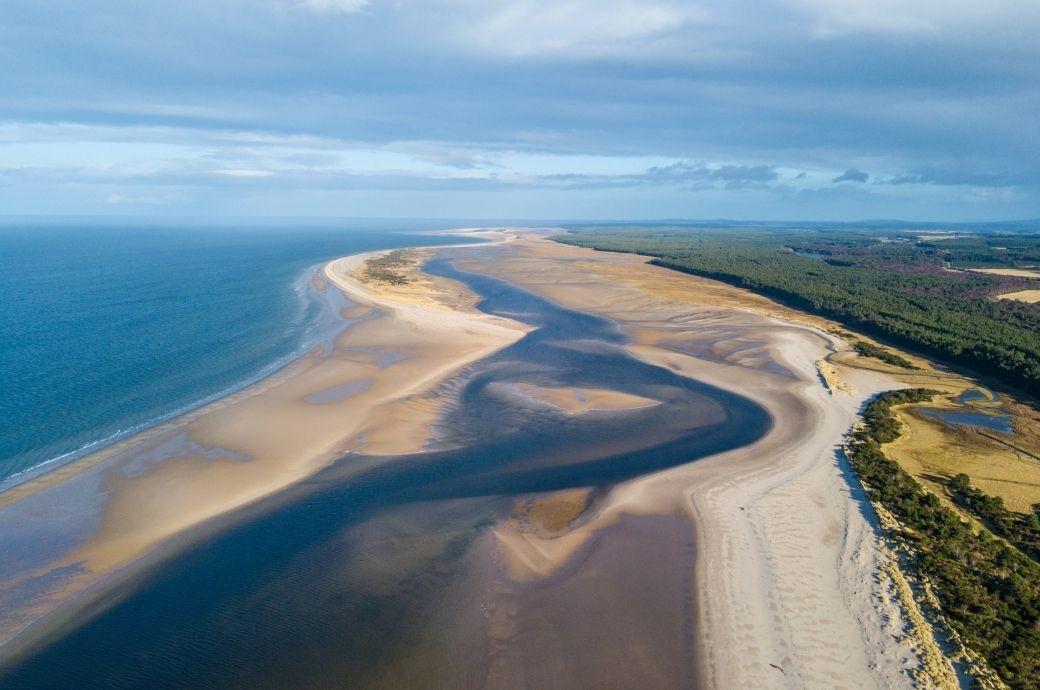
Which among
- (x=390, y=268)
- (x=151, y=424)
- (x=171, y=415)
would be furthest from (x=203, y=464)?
(x=390, y=268)

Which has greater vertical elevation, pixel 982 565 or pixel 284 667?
pixel 982 565

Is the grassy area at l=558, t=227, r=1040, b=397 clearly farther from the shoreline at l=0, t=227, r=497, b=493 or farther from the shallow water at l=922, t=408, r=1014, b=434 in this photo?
the shoreline at l=0, t=227, r=497, b=493

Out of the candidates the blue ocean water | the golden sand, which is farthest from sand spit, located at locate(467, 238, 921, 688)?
the blue ocean water

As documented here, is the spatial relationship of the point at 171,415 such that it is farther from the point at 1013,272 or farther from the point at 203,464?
the point at 1013,272

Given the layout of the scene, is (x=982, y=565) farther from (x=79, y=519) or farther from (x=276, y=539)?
(x=79, y=519)

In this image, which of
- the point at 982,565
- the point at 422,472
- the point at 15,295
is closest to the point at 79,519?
the point at 422,472

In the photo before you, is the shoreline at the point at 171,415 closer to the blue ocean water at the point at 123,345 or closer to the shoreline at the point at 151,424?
the shoreline at the point at 151,424
